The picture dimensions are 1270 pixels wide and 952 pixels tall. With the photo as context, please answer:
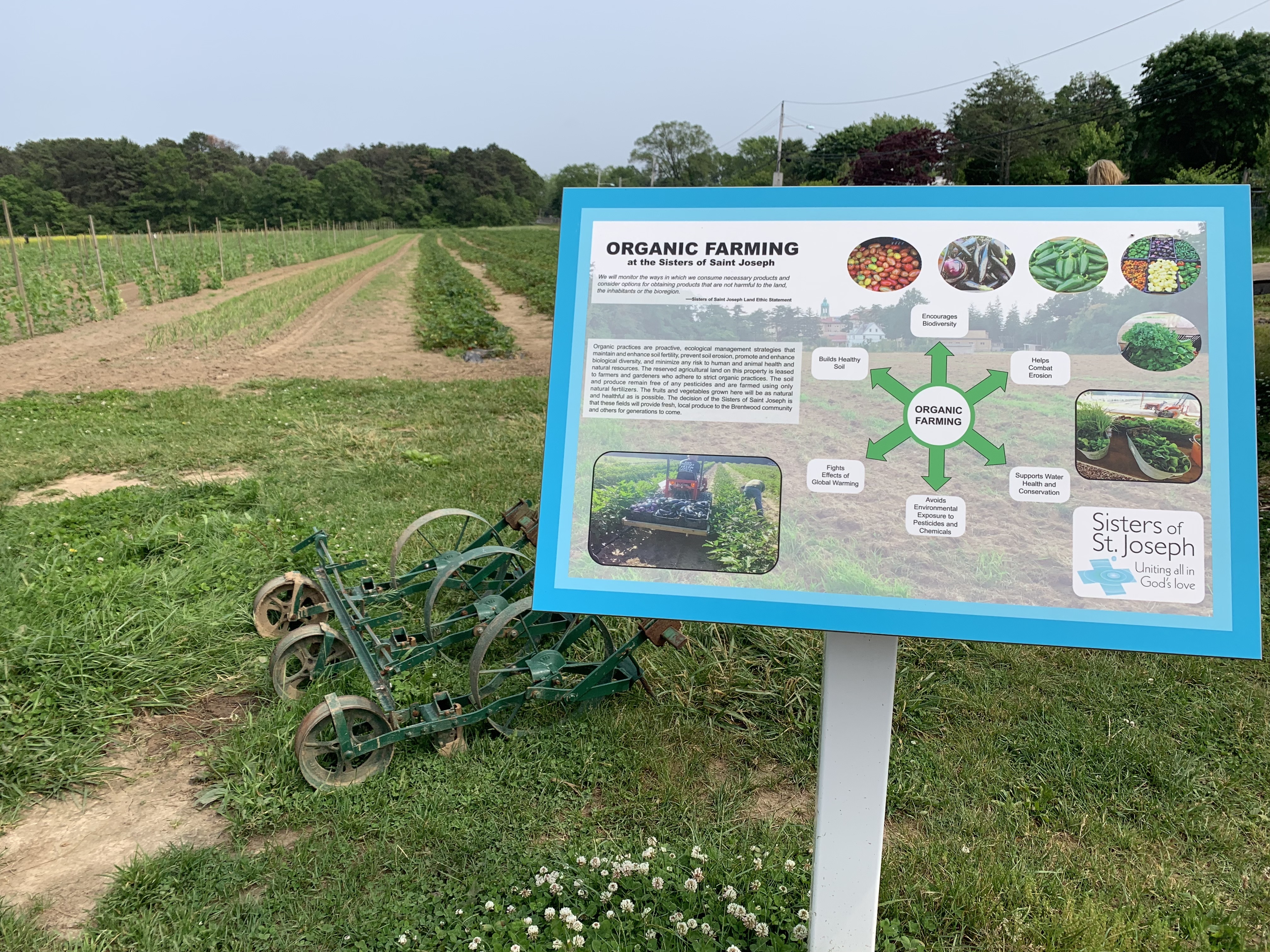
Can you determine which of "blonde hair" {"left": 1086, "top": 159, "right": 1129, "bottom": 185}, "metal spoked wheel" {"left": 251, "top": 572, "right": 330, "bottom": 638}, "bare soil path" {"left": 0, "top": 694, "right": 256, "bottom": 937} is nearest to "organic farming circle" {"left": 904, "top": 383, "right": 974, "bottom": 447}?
"blonde hair" {"left": 1086, "top": 159, "right": 1129, "bottom": 185}

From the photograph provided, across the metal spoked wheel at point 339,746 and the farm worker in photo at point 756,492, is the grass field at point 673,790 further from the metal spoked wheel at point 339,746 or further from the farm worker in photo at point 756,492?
the farm worker in photo at point 756,492

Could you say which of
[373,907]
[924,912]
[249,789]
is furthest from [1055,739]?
[249,789]

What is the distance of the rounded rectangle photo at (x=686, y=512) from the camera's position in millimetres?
1859

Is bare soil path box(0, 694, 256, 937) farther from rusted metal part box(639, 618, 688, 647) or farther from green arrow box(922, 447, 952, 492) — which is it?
green arrow box(922, 447, 952, 492)

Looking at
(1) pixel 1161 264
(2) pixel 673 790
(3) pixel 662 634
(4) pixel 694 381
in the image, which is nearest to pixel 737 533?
(4) pixel 694 381

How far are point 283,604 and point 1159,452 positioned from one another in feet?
12.9

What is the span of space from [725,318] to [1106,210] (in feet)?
2.81

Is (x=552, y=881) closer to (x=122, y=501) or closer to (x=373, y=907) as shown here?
(x=373, y=907)

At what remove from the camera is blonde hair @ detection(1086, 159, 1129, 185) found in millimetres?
2508

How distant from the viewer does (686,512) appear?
74.6 inches

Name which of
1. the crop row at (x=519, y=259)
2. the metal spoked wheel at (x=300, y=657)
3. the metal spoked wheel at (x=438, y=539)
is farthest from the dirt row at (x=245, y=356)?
the metal spoked wheel at (x=300, y=657)

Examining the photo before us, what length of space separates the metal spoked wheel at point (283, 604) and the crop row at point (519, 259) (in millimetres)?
2239

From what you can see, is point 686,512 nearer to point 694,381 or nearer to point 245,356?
point 694,381

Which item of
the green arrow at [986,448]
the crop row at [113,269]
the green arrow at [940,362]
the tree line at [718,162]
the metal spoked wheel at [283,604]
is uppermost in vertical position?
the tree line at [718,162]
